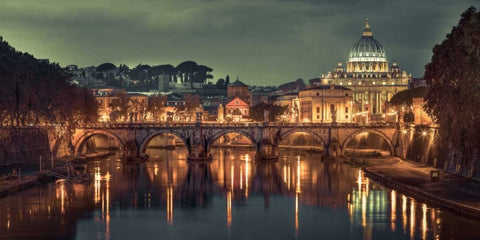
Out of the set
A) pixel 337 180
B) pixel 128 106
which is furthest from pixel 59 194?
pixel 128 106

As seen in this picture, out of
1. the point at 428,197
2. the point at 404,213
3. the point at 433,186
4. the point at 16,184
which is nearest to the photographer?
the point at 404,213

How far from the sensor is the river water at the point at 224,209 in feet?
162

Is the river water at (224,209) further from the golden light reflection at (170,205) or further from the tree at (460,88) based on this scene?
the tree at (460,88)

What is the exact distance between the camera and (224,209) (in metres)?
59.4

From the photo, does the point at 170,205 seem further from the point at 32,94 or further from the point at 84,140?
the point at 84,140

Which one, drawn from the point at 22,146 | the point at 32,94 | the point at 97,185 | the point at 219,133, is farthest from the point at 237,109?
the point at 97,185

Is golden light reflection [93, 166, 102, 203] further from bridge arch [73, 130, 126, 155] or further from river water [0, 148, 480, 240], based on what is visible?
bridge arch [73, 130, 126, 155]

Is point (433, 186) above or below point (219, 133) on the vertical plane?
below

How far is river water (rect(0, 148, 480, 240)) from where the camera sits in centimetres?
4950

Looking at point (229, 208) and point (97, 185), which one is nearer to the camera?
point (229, 208)

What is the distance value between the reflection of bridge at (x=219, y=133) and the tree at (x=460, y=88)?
30224mm

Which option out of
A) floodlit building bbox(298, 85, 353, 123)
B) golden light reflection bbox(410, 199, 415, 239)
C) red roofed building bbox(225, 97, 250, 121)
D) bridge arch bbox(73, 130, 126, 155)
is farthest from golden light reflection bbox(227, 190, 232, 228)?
red roofed building bbox(225, 97, 250, 121)

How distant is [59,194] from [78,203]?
189 inches

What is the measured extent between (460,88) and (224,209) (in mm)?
19002
